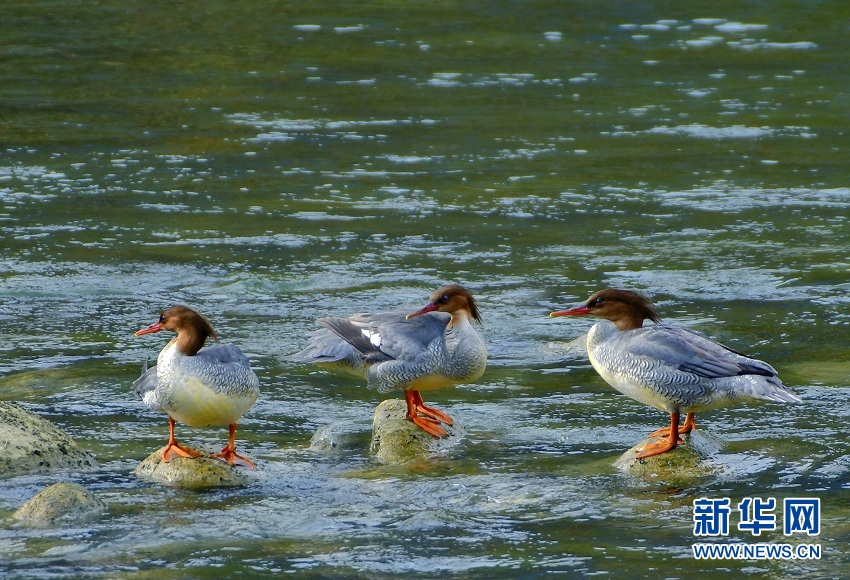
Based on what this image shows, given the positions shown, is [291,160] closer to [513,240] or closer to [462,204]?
[462,204]

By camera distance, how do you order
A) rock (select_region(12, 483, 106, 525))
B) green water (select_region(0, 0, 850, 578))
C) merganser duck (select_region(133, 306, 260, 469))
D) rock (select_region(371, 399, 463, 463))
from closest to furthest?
rock (select_region(12, 483, 106, 525)) < green water (select_region(0, 0, 850, 578)) < merganser duck (select_region(133, 306, 260, 469)) < rock (select_region(371, 399, 463, 463))

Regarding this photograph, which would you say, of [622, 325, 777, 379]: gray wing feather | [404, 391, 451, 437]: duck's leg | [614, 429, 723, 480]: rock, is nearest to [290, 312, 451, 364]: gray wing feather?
[404, 391, 451, 437]: duck's leg

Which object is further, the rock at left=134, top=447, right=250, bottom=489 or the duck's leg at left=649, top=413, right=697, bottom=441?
the duck's leg at left=649, top=413, right=697, bottom=441

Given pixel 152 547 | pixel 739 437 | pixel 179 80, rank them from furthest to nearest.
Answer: pixel 179 80
pixel 739 437
pixel 152 547

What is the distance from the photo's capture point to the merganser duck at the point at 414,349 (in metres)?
7.91

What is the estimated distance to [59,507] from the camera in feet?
21.8

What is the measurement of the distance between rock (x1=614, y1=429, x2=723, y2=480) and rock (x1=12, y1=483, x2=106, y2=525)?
8.82 feet

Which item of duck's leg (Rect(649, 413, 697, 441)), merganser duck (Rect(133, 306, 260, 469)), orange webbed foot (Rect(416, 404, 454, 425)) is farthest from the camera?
orange webbed foot (Rect(416, 404, 454, 425))

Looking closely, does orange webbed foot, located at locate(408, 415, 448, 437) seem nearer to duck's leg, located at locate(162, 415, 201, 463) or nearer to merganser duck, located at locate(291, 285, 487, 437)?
merganser duck, located at locate(291, 285, 487, 437)

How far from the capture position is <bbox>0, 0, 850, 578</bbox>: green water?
6.75m

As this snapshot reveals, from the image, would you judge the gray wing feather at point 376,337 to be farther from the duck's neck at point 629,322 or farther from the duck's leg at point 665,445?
the duck's leg at point 665,445

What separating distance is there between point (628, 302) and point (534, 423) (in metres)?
1.03

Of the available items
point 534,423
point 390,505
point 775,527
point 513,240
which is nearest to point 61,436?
point 390,505

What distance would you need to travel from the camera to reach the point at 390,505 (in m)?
6.96
